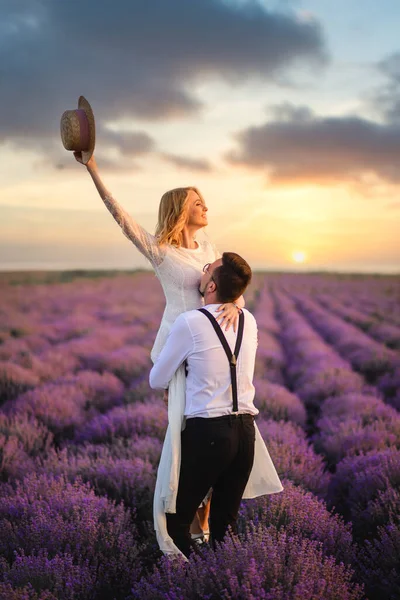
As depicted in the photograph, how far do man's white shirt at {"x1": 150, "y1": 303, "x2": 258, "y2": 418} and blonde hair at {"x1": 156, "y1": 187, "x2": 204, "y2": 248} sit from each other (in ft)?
1.67

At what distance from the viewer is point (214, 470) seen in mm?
2559

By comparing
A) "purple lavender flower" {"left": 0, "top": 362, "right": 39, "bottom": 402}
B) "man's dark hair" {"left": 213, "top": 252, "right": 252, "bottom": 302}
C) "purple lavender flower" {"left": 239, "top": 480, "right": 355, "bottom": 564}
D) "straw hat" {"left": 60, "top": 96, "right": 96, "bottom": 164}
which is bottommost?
"purple lavender flower" {"left": 0, "top": 362, "right": 39, "bottom": 402}

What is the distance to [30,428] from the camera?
17.2 ft

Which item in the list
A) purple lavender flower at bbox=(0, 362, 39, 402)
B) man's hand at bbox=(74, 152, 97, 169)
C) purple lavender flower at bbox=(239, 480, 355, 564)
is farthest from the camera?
purple lavender flower at bbox=(0, 362, 39, 402)

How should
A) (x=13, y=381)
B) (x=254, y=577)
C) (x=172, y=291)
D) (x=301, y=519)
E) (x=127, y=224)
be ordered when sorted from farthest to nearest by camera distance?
(x=13, y=381) → (x=301, y=519) → (x=172, y=291) → (x=127, y=224) → (x=254, y=577)

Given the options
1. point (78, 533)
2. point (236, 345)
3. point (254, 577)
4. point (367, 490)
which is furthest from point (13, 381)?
point (254, 577)

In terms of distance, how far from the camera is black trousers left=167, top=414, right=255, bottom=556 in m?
2.52

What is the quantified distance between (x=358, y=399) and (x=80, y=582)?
4.44 meters

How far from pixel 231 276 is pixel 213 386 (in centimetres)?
48

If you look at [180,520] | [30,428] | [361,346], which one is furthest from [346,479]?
[361,346]

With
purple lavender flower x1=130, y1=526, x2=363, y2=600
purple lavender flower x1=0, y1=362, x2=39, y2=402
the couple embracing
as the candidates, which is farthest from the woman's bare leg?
purple lavender flower x1=0, y1=362, x2=39, y2=402

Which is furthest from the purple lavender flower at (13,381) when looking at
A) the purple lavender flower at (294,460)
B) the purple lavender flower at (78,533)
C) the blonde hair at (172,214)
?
the blonde hair at (172,214)

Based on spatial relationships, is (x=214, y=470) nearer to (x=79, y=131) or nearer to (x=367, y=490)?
(x=79, y=131)

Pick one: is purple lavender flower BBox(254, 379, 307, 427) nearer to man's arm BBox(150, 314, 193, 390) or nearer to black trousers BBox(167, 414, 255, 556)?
black trousers BBox(167, 414, 255, 556)
